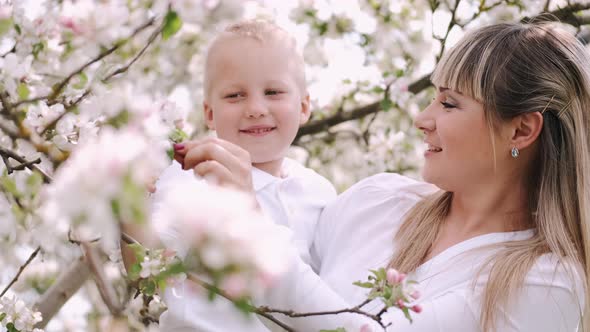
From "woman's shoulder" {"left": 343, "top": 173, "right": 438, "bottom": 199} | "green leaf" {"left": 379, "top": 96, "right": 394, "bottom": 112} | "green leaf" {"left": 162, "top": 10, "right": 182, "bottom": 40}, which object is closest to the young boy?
"woman's shoulder" {"left": 343, "top": 173, "right": 438, "bottom": 199}

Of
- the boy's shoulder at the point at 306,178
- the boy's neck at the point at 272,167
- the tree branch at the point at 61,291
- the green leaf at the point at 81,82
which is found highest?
the green leaf at the point at 81,82

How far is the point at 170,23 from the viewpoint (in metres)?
1.12

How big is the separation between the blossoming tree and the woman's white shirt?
0.34 meters

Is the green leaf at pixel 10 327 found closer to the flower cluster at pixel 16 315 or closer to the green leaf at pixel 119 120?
the flower cluster at pixel 16 315

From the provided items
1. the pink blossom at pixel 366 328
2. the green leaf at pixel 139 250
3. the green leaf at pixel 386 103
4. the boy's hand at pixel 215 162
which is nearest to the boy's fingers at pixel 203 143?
the boy's hand at pixel 215 162

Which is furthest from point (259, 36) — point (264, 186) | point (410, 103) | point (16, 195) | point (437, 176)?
point (410, 103)

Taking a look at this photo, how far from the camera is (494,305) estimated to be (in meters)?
1.77

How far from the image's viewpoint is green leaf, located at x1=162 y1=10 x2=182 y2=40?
1.12 m

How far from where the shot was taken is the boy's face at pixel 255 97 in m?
2.07

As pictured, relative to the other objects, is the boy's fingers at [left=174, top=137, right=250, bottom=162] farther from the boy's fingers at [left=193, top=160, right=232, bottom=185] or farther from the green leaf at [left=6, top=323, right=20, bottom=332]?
the green leaf at [left=6, top=323, right=20, bottom=332]

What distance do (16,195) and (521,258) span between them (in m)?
1.16

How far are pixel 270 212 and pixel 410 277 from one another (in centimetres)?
38

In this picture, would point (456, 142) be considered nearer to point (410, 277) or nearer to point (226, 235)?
point (410, 277)

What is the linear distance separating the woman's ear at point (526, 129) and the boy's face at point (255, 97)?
568 mm
